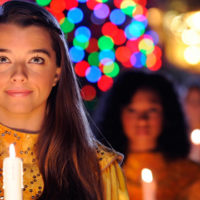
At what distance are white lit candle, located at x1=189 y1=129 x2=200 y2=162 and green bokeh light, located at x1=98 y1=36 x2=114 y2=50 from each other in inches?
140

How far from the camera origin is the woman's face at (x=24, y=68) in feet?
6.94

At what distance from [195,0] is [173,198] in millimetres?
5492

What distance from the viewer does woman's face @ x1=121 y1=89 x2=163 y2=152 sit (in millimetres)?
3514

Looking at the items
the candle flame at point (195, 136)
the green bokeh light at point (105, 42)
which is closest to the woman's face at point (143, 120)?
the candle flame at point (195, 136)

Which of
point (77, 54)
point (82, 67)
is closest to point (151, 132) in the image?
point (77, 54)

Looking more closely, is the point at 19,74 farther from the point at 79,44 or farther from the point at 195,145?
the point at 79,44

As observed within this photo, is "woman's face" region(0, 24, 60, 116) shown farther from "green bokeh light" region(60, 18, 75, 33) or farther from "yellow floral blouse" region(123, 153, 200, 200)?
"green bokeh light" region(60, 18, 75, 33)

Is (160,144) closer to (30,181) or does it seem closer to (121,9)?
(30,181)

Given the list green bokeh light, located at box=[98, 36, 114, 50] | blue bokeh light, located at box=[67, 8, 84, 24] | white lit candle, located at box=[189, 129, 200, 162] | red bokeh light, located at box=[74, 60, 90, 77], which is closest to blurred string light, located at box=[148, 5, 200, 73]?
green bokeh light, located at box=[98, 36, 114, 50]

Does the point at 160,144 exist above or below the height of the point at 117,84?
below

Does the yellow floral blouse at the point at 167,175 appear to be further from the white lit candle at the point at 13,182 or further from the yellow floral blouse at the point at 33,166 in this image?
the white lit candle at the point at 13,182

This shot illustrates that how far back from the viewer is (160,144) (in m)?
3.57

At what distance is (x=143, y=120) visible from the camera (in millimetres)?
3504

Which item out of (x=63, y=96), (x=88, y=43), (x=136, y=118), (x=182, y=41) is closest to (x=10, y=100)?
(x=63, y=96)
